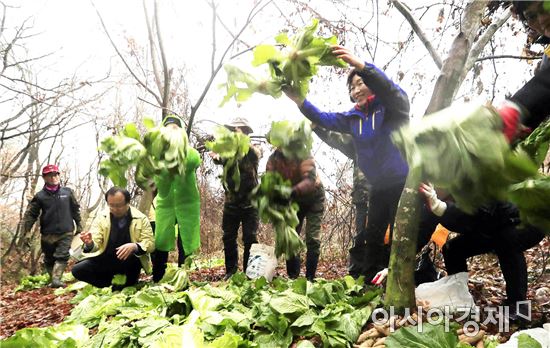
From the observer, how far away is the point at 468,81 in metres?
4.23

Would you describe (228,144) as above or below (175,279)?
above

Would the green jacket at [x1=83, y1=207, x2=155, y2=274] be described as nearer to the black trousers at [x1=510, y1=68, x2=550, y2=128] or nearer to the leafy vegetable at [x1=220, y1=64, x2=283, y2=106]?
the leafy vegetable at [x1=220, y1=64, x2=283, y2=106]

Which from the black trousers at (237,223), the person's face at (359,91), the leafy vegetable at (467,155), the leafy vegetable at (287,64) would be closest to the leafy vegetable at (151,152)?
the leafy vegetable at (287,64)

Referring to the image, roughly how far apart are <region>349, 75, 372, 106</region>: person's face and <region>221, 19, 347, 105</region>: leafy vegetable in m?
0.63

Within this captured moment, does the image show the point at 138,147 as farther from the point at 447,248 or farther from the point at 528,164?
the point at 447,248

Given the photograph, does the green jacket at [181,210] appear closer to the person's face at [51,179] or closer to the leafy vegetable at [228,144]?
the leafy vegetable at [228,144]

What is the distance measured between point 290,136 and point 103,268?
2632 mm

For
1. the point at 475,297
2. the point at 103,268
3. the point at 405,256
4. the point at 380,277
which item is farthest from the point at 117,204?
the point at 475,297

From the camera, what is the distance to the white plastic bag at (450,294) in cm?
222

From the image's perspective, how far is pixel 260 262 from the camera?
329 cm

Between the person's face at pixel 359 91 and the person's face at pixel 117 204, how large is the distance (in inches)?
93.4

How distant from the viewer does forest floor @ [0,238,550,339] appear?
265 cm

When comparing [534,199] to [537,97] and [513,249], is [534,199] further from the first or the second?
[513,249]

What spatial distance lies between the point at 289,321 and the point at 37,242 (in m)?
9.36
